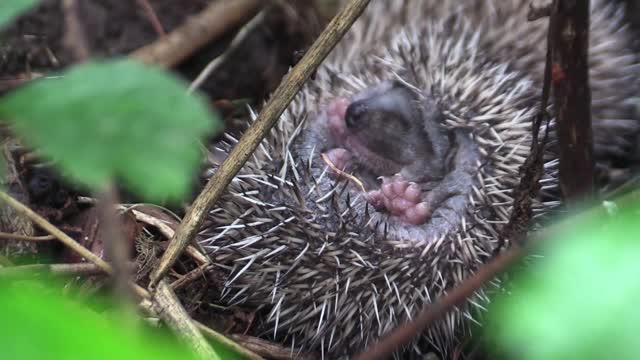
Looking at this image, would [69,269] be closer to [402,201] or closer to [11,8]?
[402,201]

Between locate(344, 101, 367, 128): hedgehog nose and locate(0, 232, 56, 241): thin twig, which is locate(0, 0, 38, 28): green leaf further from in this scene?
locate(344, 101, 367, 128): hedgehog nose

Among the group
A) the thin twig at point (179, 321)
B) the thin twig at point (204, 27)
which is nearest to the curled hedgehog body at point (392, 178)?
the thin twig at point (179, 321)

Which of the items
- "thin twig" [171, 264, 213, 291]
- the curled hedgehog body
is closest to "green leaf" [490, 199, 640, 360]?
the curled hedgehog body

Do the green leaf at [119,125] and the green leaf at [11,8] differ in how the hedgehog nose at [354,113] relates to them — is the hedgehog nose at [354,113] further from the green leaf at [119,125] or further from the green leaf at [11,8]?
the green leaf at [119,125]

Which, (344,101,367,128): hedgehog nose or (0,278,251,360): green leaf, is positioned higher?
(344,101,367,128): hedgehog nose

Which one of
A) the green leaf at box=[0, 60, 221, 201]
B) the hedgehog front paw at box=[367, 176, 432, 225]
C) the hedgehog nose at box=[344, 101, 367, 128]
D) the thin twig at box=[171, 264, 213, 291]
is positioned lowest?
the thin twig at box=[171, 264, 213, 291]

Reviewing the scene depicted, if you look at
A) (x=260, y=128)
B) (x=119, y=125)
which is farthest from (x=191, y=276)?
(x=119, y=125)

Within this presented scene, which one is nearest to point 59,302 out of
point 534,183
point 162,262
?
point 162,262
